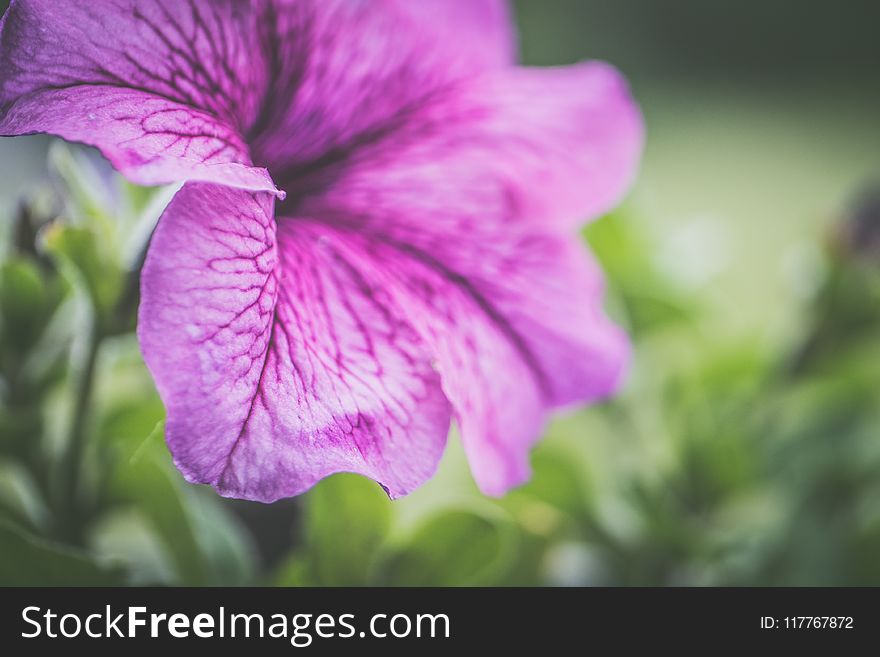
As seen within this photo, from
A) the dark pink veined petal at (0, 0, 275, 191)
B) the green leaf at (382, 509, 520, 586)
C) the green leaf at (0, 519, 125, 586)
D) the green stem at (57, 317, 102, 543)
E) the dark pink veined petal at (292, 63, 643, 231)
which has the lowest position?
the green leaf at (0, 519, 125, 586)

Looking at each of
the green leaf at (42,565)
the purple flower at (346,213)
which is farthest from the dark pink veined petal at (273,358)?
the green leaf at (42,565)

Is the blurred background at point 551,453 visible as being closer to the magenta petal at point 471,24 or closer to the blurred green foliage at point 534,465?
the blurred green foliage at point 534,465

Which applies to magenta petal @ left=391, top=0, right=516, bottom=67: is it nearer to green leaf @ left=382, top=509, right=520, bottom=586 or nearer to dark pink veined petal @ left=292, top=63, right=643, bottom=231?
dark pink veined petal @ left=292, top=63, right=643, bottom=231

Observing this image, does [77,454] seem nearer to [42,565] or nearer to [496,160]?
[42,565]

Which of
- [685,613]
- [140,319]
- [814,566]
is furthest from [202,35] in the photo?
[814,566]

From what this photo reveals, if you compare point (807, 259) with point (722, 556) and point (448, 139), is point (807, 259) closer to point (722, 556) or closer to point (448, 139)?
point (722, 556)

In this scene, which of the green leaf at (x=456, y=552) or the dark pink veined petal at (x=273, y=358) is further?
the green leaf at (x=456, y=552)

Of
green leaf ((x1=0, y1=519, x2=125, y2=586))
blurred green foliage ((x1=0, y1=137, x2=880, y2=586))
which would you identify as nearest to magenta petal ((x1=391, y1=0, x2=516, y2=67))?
blurred green foliage ((x1=0, y1=137, x2=880, y2=586))
